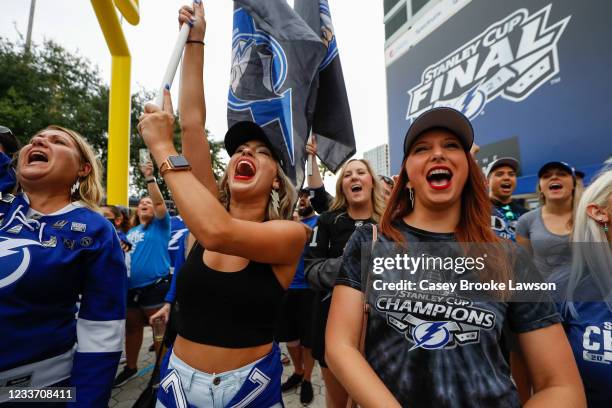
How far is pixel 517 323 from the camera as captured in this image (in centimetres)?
121

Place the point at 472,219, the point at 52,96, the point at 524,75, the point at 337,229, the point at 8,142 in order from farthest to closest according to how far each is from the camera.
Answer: the point at 52,96 → the point at 524,75 → the point at 337,229 → the point at 8,142 → the point at 472,219

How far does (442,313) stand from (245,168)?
1.34 meters

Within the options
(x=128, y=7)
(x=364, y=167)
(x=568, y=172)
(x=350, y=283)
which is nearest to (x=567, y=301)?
(x=350, y=283)

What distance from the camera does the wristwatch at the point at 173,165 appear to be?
52.8 inches

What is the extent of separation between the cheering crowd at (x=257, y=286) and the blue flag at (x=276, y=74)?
2.39ft

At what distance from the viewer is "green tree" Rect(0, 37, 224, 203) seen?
44.0 ft

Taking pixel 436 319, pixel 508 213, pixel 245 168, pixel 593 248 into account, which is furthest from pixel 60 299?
pixel 508 213

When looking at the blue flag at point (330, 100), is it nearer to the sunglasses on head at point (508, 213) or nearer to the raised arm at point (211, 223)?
the raised arm at point (211, 223)

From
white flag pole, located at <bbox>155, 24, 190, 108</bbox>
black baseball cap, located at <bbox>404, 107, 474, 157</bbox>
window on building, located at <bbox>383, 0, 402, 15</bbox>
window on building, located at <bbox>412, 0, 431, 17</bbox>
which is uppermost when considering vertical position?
window on building, located at <bbox>383, 0, 402, 15</bbox>

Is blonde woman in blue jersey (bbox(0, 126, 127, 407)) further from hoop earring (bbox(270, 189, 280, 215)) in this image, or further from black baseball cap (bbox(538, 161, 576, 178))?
black baseball cap (bbox(538, 161, 576, 178))

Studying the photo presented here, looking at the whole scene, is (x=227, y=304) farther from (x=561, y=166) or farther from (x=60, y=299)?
(x=561, y=166)

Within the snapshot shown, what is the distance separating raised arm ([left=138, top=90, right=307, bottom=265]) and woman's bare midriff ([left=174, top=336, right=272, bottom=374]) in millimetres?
478

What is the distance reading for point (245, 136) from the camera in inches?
78.4

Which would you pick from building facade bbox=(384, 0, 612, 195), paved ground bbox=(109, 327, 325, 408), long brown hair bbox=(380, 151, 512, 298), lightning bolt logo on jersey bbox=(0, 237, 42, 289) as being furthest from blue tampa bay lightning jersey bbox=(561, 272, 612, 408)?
building facade bbox=(384, 0, 612, 195)
